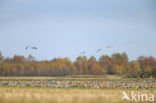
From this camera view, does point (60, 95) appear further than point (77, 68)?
No

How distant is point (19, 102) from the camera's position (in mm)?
18609

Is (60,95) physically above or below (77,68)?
below

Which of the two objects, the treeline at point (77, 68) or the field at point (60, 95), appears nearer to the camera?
the field at point (60, 95)

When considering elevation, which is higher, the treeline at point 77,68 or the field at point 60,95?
the treeline at point 77,68

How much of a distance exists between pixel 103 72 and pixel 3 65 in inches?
1074

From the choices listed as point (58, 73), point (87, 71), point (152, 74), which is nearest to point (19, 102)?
point (152, 74)

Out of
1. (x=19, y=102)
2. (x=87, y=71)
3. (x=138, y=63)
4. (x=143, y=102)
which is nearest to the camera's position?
(x=19, y=102)

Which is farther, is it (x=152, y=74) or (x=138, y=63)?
(x=138, y=63)

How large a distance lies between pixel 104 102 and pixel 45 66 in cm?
6724

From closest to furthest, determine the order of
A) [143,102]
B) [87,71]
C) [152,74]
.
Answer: [143,102] < [152,74] < [87,71]

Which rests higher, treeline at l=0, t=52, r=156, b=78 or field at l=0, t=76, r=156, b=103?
treeline at l=0, t=52, r=156, b=78

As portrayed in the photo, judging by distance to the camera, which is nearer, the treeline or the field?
the field

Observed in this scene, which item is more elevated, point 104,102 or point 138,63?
point 138,63

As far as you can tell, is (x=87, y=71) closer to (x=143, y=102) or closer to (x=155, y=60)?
(x=155, y=60)
